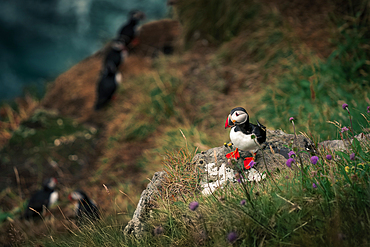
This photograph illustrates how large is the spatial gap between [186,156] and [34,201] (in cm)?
285

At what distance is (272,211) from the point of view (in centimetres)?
137

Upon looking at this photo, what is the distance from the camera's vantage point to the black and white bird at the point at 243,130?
67.4 inches

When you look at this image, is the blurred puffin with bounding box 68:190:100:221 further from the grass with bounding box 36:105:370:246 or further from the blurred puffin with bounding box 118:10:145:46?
the blurred puffin with bounding box 118:10:145:46

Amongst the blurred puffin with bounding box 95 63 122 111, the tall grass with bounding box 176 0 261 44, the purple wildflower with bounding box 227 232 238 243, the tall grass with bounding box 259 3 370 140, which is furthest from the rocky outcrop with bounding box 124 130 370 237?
the blurred puffin with bounding box 95 63 122 111

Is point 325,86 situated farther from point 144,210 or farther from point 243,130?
point 144,210

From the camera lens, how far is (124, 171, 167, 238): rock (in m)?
1.75

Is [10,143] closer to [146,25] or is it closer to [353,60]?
[146,25]

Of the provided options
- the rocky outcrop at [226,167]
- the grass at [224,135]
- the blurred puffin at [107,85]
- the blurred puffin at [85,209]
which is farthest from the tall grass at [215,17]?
the blurred puffin at [85,209]

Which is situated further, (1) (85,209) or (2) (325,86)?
(2) (325,86)

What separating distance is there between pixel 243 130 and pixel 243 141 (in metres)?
0.07

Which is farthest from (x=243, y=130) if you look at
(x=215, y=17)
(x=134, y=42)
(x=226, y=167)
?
(x=134, y=42)

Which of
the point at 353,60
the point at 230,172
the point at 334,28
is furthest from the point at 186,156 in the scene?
the point at 334,28

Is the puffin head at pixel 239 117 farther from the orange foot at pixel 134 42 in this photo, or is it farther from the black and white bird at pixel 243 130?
the orange foot at pixel 134 42

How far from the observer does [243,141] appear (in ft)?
5.71
